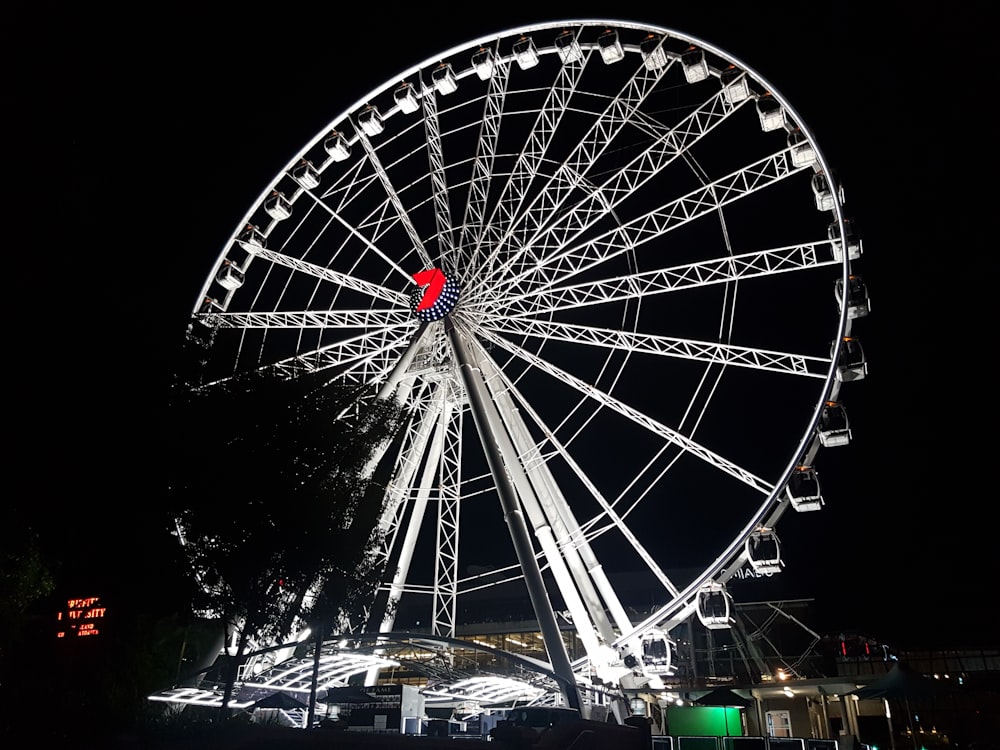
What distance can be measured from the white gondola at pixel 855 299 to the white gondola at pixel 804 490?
3.85 m

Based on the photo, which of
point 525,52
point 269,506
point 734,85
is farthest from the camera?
point 525,52

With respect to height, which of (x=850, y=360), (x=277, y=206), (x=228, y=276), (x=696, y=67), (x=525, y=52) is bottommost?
(x=850, y=360)

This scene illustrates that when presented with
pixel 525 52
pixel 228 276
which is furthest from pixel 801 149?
pixel 228 276

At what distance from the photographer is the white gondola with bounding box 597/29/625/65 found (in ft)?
66.1

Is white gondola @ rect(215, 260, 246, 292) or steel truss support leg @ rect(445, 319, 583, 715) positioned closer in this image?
steel truss support leg @ rect(445, 319, 583, 715)

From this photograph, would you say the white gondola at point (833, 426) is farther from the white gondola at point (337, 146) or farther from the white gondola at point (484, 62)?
the white gondola at point (337, 146)

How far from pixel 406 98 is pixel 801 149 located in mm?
11195

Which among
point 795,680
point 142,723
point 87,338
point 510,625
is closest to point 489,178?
point 87,338

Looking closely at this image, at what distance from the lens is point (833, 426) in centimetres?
1688

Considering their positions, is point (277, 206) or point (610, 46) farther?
point (277, 206)

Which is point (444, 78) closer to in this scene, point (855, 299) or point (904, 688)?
point (855, 299)

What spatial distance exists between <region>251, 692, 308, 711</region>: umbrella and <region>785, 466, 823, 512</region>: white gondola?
1362 cm

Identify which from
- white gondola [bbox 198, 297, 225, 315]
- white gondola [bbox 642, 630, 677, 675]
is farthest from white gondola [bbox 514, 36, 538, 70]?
white gondola [bbox 642, 630, 677, 675]

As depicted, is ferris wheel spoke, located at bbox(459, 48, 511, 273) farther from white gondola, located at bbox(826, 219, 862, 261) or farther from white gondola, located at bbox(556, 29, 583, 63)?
white gondola, located at bbox(826, 219, 862, 261)
